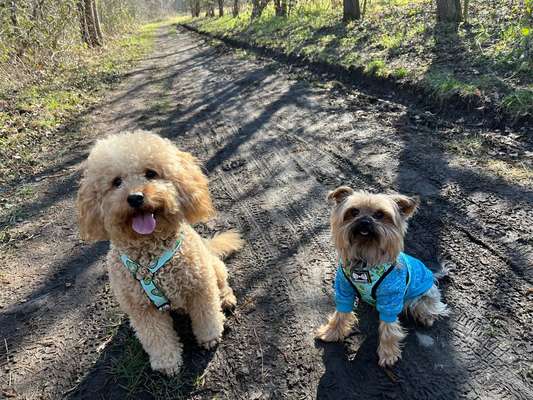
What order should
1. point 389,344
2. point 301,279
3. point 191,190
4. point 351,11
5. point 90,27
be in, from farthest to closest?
point 90,27 < point 351,11 < point 301,279 < point 191,190 < point 389,344

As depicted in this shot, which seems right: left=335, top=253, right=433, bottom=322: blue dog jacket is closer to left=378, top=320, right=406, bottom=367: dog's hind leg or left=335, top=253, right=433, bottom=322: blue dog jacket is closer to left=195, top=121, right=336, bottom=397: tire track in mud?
left=378, top=320, right=406, bottom=367: dog's hind leg

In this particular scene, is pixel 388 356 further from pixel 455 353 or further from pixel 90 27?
pixel 90 27

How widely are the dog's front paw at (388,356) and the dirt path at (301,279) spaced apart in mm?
83

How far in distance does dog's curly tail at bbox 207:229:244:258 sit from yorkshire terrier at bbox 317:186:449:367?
1.61m

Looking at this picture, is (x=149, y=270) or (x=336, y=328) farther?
(x=336, y=328)

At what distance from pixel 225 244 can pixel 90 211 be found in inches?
67.3

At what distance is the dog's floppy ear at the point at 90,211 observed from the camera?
3.09 metres

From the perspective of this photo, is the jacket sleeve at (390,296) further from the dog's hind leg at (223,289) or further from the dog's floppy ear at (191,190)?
the dog's floppy ear at (191,190)

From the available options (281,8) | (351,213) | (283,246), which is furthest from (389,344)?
(281,8)

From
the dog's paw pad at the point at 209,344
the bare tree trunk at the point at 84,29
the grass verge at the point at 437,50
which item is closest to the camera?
the dog's paw pad at the point at 209,344

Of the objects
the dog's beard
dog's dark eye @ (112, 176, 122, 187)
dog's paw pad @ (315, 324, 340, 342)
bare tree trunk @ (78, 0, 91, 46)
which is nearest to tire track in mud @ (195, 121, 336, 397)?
dog's paw pad @ (315, 324, 340, 342)

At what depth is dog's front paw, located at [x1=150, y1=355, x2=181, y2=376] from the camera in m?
3.22

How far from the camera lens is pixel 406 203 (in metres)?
3.04

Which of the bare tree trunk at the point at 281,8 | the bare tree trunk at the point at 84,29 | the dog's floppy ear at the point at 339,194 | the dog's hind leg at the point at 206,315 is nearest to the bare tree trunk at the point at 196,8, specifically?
the bare tree trunk at the point at 281,8
